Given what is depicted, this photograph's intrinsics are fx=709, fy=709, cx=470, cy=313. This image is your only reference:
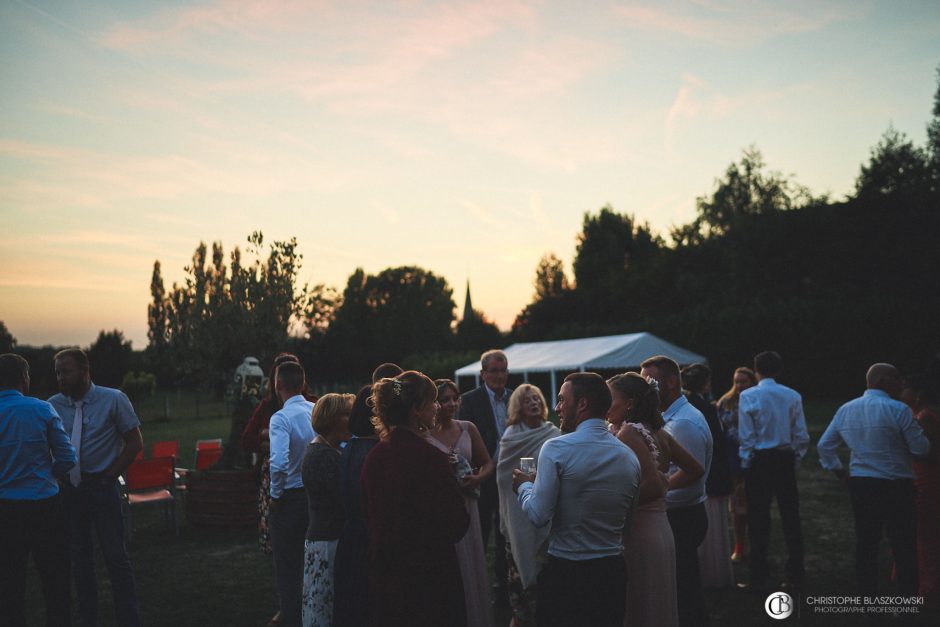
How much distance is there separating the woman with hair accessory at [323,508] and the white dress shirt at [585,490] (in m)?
1.31

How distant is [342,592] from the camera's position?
3.66 metres

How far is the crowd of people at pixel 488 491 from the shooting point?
3312 millimetres

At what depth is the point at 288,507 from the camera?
5.00m

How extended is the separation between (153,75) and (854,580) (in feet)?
38.2

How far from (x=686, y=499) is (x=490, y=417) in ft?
7.54

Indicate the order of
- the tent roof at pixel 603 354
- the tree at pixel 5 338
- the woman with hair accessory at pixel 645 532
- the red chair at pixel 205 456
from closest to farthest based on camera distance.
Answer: the woman with hair accessory at pixel 645 532
the red chair at pixel 205 456
the tent roof at pixel 603 354
the tree at pixel 5 338

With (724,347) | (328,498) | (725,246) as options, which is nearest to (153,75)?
(328,498)

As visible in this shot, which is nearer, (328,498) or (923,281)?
(328,498)

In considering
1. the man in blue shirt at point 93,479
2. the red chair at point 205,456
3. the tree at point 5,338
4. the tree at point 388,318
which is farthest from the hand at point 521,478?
the tree at point 388,318

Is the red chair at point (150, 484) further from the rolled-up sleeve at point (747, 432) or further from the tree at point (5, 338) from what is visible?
the tree at point (5, 338)

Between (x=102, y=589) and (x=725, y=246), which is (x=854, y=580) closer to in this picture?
(x=102, y=589)

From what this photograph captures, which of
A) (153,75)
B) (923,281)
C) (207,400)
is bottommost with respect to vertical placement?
(207,400)

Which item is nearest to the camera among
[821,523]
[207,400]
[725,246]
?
[821,523]

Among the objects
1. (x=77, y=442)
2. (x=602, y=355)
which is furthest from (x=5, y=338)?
(x=77, y=442)
